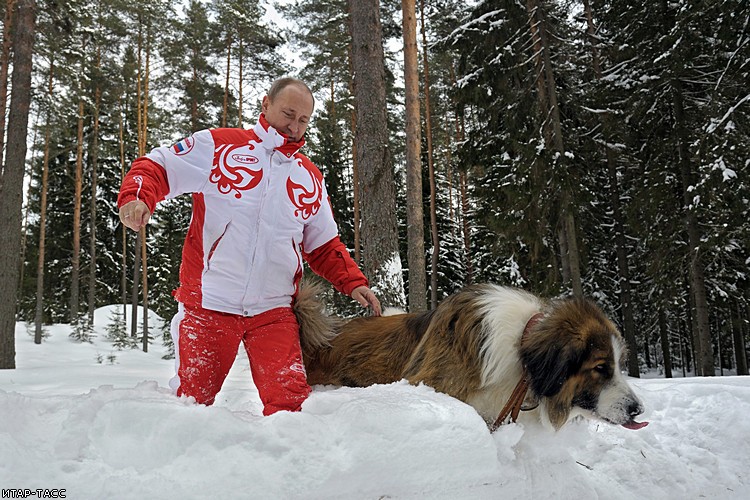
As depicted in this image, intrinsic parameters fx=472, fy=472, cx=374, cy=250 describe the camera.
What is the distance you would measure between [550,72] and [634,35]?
12.4 ft

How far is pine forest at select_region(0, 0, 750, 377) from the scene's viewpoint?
9.54 m

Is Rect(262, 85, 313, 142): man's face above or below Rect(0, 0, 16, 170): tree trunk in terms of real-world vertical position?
below

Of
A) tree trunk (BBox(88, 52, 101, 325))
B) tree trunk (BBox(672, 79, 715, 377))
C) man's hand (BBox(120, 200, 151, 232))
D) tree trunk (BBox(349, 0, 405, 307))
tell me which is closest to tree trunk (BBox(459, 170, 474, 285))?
tree trunk (BBox(672, 79, 715, 377))

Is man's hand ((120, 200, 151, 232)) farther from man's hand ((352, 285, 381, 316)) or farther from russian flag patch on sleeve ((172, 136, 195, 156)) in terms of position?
man's hand ((352, 285, 381, 316))

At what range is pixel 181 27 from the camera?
61.3 feet

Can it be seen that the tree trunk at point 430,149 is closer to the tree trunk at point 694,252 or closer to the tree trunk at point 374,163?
the tree trunk at point 694,252

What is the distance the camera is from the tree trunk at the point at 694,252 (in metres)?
12.5

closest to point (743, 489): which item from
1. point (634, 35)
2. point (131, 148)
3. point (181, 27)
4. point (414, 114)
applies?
point (414, 114)

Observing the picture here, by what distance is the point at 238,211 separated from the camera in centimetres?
264

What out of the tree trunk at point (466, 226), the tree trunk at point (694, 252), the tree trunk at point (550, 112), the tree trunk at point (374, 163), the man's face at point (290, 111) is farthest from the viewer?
the tree trunk at point (466, 226)

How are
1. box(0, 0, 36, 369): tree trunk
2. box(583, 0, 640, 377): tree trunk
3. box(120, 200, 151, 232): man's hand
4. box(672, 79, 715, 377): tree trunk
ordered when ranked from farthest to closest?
box(583, 0, 640, 377): tree trunk → box(672, 79, 715, 377): tree trunk → box(0, 0, 36, 369): tree trunk → box(120, 200, 151, 232): man's hand

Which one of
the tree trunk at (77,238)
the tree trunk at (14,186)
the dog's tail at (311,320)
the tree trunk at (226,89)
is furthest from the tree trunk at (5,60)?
the dog's tail at (311,320)

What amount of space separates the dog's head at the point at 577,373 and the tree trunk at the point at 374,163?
3522mm

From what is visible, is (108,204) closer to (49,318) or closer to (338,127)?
(49,318)
